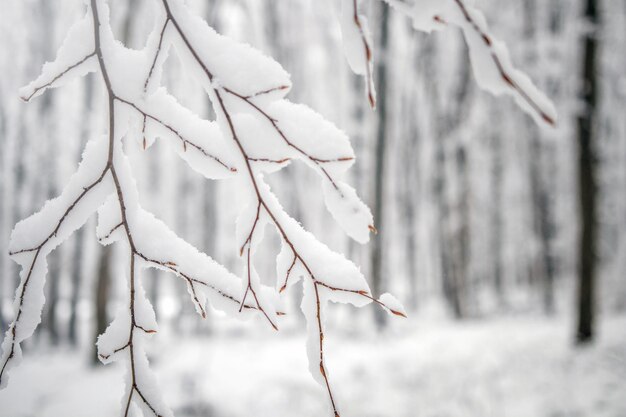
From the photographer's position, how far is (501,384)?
4469 mm

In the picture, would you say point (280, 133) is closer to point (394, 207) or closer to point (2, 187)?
point (394, 207)

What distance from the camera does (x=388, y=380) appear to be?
4785mm

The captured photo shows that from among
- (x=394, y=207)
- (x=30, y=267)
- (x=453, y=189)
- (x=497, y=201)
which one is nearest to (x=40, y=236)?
(x=30, y=267)

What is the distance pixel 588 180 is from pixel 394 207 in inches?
319

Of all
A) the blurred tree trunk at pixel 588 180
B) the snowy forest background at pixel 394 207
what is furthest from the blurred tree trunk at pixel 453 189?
the blurred tree trunk at pixel 588 180

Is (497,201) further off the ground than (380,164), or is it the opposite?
(380,164)

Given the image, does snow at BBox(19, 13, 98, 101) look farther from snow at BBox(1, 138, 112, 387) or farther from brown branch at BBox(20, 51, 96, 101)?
snow at BBox(1, 138, 112, 387)

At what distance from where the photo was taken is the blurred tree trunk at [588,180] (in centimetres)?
493

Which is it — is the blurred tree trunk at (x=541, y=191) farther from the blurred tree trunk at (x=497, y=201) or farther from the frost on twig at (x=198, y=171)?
the frost on twig at (x=198, y=171)

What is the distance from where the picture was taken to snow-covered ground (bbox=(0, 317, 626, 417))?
4.06 m

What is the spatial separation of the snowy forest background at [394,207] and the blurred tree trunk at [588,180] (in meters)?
0.17

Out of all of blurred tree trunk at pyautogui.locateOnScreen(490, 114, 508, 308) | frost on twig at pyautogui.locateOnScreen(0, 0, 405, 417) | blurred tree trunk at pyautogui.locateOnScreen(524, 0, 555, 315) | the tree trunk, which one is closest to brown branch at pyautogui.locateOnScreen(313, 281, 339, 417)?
frost on twig at pyautogui.locateOnScreen(0, 0, 405, 417)

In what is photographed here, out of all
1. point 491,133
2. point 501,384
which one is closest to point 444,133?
point 491,133

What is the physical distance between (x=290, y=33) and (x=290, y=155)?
9.17m
